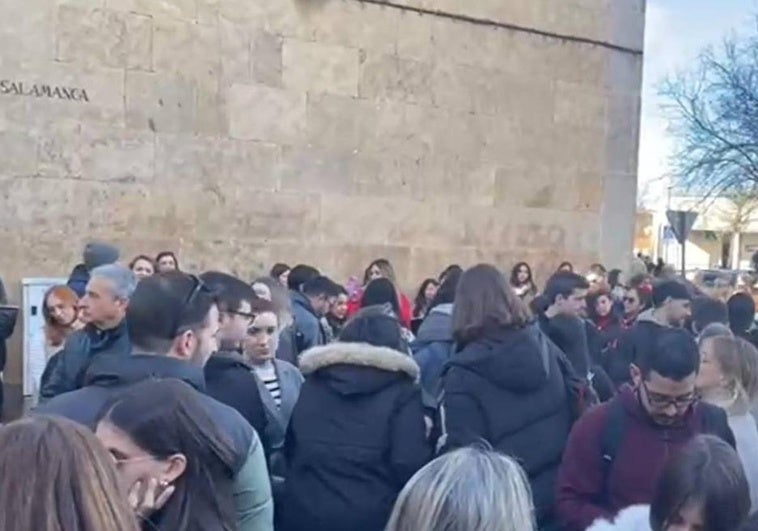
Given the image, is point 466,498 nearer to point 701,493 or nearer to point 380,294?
point 701,493

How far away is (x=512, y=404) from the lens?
15.1 feet

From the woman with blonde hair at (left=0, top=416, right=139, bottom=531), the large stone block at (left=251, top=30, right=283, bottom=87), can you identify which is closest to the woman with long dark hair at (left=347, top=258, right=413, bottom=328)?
the large stone block at (left=251, top=30, right=283, bottom=87)

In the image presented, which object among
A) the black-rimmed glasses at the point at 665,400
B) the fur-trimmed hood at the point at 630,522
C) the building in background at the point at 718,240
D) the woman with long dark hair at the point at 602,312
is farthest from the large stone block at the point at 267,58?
the building in background at the point at 718,240

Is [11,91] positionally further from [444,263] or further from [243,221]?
[444,263]

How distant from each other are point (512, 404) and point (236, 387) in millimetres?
1062

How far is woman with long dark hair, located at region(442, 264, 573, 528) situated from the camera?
459cm

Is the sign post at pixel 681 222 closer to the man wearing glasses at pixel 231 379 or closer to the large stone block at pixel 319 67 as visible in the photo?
the large stone block at pixel 319 67

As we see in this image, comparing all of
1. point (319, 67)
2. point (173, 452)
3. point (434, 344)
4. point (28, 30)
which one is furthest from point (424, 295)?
point (173, 452)

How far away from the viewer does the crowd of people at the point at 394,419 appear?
2752mm

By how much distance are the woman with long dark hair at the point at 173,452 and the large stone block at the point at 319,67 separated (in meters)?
9.39

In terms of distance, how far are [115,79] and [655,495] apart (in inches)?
335

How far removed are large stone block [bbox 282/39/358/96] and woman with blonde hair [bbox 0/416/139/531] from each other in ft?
33.5

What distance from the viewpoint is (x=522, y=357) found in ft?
15.1

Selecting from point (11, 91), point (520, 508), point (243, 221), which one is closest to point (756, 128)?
point (243, 221)
